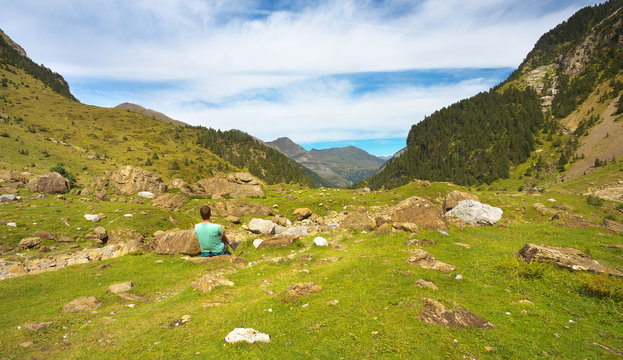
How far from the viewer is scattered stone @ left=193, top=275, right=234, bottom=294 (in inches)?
400

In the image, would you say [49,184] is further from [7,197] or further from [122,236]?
[122,236]

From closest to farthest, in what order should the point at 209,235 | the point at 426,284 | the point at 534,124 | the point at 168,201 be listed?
the point at 426,284, the point at 209,235, the point at 168,201, the point at 534,124

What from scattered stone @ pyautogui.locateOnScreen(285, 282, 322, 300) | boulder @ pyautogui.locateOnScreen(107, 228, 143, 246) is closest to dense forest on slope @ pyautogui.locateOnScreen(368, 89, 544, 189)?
scattered stone @ pyautogui.locateOnScreen(285, 282, 322, 300)

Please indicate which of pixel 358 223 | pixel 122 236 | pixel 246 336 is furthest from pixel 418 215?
pixel 122 236

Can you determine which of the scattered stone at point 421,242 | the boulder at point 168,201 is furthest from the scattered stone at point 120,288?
the boulder at point 168,201

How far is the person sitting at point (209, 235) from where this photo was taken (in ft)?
35.5

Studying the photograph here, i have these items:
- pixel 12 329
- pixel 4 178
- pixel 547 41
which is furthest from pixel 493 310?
pixel 547 41

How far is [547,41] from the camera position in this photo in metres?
179

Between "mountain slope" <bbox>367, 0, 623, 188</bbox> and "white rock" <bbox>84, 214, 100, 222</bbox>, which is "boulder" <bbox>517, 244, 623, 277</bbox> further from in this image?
"mountain slope" <bbox>367, 0, 623, 188</bbox>

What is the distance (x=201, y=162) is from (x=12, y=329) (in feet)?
405

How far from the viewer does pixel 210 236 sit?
11.4 m

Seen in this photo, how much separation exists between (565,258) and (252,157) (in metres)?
166

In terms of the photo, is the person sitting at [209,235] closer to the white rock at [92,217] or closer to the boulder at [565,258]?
the boulder at [565,258]

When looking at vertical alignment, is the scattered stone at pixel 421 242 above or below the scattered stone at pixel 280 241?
above
